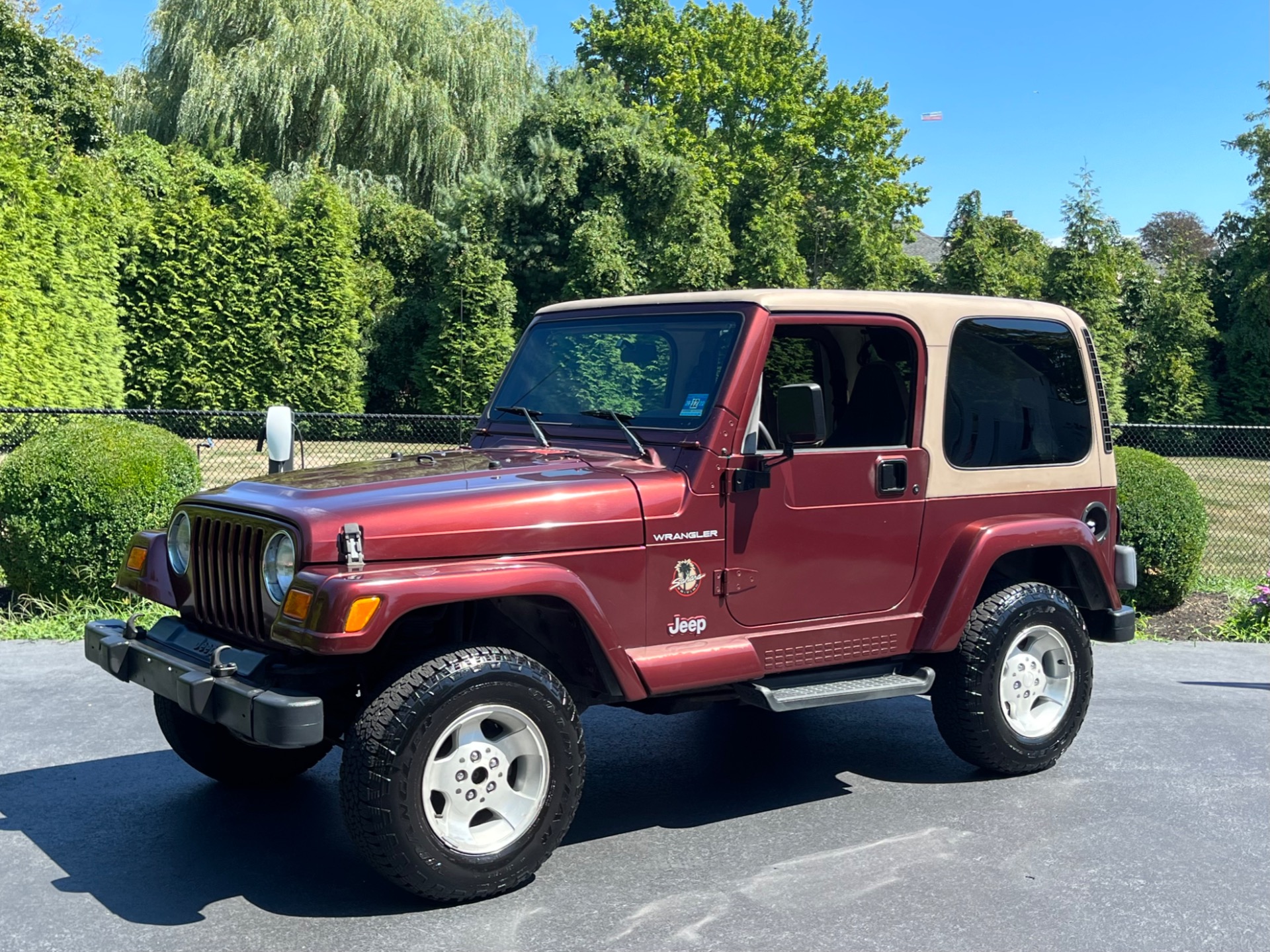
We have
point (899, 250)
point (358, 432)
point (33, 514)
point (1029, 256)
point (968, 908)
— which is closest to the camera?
point (968, 908)

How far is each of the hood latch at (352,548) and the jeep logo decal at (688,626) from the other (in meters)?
1.20

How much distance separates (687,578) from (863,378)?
135 cm

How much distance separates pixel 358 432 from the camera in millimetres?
12766

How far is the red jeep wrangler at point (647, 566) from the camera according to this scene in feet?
13.2

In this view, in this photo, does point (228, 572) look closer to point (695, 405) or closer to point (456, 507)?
point (456, 507)

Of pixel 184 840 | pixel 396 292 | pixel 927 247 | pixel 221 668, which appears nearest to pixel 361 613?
pixel 221 668

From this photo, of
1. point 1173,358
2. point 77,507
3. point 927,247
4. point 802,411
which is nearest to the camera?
point 802,411

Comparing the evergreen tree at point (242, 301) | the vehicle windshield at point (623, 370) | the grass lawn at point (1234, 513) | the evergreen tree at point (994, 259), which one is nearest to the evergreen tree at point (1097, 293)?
the evergreen tree at point (994, 259)

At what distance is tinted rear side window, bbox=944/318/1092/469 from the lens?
5434mm

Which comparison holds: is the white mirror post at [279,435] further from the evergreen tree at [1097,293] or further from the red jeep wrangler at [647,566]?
the evergreen tree at [1097,293]

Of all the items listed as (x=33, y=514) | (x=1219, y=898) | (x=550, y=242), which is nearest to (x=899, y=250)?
(x=550, y=242)

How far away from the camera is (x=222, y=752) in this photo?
5.14 metres

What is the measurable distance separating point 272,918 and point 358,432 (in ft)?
30.1

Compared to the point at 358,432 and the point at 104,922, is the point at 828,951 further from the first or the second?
the point at 358,432
